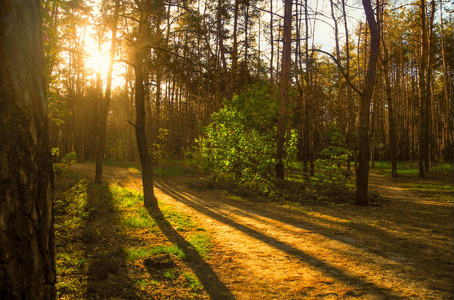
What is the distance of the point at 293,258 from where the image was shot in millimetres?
4953

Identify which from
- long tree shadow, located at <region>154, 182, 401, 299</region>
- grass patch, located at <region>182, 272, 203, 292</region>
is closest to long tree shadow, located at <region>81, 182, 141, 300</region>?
grass patch, located at <region>182, 272, 203, 292</region>

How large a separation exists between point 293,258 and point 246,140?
790cm

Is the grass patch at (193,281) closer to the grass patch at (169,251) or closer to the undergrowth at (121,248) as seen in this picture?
the undergrowth at (121,248)

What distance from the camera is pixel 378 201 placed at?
1006 cm

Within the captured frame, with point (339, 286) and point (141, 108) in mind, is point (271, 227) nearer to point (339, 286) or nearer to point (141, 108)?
point (339, 286)

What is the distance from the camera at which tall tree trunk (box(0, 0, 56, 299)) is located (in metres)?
1.70

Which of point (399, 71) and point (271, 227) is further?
point (399, 71)

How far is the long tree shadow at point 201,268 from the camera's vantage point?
3801mm

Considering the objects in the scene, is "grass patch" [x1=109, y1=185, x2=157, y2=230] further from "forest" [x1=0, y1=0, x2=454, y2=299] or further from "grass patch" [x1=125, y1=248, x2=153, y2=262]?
"grass patch" [x1=125, y1=248, x2=153, y2=262]

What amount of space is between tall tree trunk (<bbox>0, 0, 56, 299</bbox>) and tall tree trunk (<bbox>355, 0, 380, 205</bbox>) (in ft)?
30.7

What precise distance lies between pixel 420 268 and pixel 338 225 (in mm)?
2815

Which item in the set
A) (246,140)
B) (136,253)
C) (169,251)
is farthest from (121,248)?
(246,140)

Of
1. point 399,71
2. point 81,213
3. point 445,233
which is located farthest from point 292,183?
point 399,71

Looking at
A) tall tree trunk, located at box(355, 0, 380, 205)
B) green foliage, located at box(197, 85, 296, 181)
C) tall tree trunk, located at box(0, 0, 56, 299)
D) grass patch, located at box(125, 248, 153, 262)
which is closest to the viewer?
tall tree trunk, located at box(0, 0, 56, 299)
